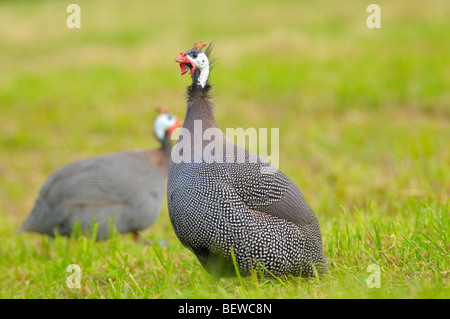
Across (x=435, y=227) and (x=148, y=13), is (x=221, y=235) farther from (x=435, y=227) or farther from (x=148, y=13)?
(x=148, y=13)

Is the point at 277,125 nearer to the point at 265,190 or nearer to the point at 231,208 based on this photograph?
the point at 265,190

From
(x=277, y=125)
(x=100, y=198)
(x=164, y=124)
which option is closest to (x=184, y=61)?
(x=100, y=198)

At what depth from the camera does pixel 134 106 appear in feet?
27.3

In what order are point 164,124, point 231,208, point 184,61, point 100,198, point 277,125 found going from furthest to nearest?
point 277,125 → point 164,124 → point 100,198 → point 184,61 → point 231,208

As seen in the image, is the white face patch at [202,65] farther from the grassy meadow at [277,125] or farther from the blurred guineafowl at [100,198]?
the blurred guineafowl at [100,198]

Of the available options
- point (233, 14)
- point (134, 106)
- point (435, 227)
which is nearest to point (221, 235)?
point (435, 227)

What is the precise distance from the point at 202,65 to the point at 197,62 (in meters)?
0.04

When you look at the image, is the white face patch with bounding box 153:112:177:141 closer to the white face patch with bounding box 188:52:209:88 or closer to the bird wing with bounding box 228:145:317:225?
the white face patch with bounding box 188:52:209:88

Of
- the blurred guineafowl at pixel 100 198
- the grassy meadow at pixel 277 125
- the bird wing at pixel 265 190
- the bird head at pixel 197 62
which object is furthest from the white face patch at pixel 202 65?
the blurred guineafowl at pixel 100 198

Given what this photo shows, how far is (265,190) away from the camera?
106 inches

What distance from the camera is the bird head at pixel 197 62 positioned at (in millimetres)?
2812

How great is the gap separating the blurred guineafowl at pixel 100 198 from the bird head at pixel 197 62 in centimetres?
193

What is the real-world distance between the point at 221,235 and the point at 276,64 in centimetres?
693
